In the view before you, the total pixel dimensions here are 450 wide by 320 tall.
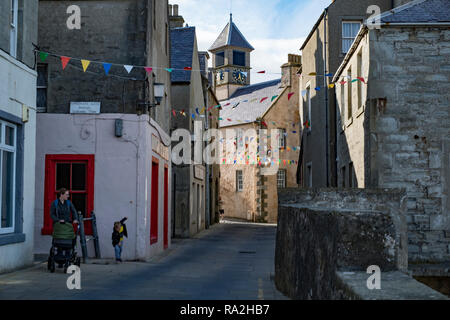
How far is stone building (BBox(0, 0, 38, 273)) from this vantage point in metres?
10.6

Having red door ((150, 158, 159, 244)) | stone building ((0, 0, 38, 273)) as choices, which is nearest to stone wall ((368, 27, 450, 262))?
red door ((150, 158, 159, 244))

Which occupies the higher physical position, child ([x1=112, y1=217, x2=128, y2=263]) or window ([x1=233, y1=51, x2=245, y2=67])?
window ([x1=233, y1=51, x2=245, y2=67])

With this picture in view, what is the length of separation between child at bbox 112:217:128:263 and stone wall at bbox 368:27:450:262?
6.07 m

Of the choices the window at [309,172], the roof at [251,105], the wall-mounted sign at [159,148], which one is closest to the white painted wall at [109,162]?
the wall-mounted sign at [159,148]

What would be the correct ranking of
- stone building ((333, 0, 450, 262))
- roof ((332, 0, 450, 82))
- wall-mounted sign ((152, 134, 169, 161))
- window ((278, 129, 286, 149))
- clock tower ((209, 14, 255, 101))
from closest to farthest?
stone building ((333, 0, 450, 262)), roof ((332, 0, 450, 82)), wall-mounted sign ((152, 134, 169, 161)), window ((278, 129, 286, 149)), clock tower ((209, 14, 255, 101))

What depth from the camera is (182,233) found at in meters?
24.9

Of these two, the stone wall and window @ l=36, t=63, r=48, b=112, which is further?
window @ l=36, t=63, r=48, b=112

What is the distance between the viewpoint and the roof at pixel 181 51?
26000 mm

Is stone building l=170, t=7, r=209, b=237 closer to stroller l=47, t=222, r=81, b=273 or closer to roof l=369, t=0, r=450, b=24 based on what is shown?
roof l=369, t=0, r=450, b=24

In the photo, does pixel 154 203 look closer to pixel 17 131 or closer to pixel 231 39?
pixel 17 131
